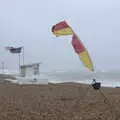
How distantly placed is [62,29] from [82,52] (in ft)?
4.30

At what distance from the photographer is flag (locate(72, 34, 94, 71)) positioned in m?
15.2

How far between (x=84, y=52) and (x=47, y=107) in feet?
16.5

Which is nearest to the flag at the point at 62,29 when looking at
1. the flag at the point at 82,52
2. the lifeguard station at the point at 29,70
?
the flag at the point at 82,52

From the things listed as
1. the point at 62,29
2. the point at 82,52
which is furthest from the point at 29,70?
the point at 82,52

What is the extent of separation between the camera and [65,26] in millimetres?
16062

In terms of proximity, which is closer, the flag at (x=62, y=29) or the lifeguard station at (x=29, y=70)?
the flag at (x=62, y=29)

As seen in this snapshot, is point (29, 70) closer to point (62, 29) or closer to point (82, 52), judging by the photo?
point (62, 29)

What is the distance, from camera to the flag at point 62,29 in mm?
15936

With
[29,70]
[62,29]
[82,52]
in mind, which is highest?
[62,29]

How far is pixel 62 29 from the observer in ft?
53.1

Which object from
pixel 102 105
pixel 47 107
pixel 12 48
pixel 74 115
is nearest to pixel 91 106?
pixel 102 105

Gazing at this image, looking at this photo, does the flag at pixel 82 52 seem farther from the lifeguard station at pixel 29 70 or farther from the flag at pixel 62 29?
the lifeguard station at pixel 29 70

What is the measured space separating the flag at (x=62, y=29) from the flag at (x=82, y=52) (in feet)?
1.53

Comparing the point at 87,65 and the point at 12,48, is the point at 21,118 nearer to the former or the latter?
the point at 87,65
